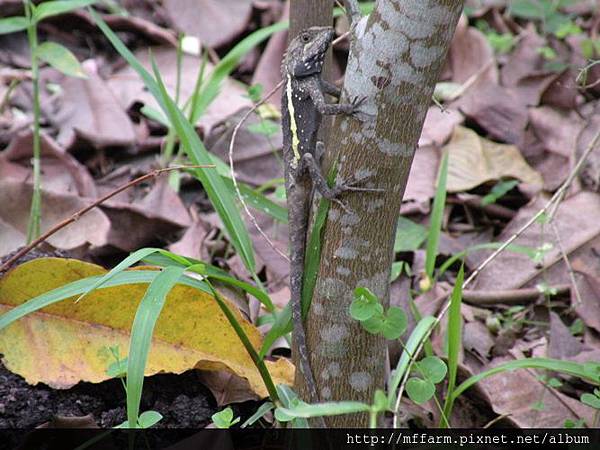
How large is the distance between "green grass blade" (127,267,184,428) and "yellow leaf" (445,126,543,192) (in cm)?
272

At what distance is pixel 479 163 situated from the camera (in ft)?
17.0

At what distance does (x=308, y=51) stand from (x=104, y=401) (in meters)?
1.76

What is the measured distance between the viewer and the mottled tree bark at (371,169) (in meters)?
2.55

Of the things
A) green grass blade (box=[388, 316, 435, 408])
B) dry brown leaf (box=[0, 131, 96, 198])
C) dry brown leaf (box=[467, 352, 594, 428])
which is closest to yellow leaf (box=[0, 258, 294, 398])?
green grass blade (box=[388, 316, 435, 408])

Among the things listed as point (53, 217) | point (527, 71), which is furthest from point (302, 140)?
point (527, 71)

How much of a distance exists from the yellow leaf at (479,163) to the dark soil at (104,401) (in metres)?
2.41

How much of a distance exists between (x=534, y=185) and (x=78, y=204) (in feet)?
9.33

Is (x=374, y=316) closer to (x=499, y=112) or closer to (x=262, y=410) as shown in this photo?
(x=262, y=410)

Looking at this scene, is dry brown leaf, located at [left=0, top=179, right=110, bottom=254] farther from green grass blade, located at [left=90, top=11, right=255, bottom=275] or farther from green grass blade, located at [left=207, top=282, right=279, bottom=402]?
green grass blade, located at [left=207, top=282, right=279, bottom=402]

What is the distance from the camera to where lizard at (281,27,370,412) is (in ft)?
10.1

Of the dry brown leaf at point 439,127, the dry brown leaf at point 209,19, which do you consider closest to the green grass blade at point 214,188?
the dry brown leaf at point 439,127

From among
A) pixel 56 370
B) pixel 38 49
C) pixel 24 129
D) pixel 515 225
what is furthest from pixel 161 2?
pixel 56 370

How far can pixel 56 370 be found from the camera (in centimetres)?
316

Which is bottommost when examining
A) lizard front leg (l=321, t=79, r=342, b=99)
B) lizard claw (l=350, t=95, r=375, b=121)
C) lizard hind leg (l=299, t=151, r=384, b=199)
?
lizard hind leg (l=299, t=151, r=384, b=199)
